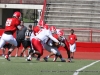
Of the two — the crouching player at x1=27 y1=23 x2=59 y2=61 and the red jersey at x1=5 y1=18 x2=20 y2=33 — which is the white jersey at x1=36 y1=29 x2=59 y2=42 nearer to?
the crouching player at x1=27 y1=23 x2=59 y2=61

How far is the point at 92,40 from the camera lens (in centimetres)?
2761

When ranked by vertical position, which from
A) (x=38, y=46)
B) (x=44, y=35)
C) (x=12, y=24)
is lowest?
(x=38, y=46)

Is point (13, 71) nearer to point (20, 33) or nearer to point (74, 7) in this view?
point (20, 33)

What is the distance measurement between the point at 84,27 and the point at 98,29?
3.00 ft

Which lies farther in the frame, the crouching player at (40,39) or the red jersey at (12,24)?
the crouching player at (40,39)

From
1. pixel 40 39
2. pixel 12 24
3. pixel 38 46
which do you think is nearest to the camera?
pixel 12 24

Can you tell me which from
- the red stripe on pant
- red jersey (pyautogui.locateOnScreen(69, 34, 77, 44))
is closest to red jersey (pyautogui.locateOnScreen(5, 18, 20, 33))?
the red stripe on pant

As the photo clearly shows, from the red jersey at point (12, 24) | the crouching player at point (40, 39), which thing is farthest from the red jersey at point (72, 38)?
the red jersey at point (12, 24)

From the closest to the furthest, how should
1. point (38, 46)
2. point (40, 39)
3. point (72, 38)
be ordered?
point (38, 46), point (40, 39), point (72, 38)

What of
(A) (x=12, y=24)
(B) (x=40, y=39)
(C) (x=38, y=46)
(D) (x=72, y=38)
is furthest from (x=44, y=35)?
(D) (x=72, y=38)

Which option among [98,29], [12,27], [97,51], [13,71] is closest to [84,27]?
[98,29]

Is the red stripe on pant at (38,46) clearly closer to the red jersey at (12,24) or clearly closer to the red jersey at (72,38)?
the red jersey at (12,24)

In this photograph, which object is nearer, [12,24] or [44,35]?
[12,24]

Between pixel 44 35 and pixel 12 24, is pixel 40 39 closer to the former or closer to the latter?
pixel 44 35
